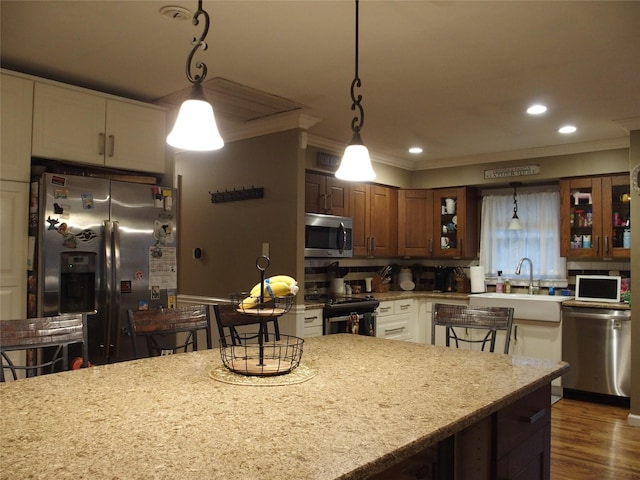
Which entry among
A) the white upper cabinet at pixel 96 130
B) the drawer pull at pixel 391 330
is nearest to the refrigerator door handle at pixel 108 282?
the white upper cabinet at pixel 96 130

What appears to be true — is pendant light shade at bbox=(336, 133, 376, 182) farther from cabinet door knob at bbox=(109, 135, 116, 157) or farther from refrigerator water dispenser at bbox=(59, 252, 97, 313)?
cabinet door knob at bbox=(109, 135, 116, 157)

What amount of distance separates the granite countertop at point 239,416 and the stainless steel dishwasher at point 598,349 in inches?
124

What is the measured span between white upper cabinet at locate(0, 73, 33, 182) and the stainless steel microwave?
214cm

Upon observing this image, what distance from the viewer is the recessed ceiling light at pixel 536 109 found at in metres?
3.82

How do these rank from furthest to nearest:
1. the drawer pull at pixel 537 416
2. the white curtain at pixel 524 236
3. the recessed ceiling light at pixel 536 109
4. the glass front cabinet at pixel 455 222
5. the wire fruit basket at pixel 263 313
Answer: the glass front cabinet at pixel 455 222
the white curtain at pixel 524 236
the recessed ceiling light at pixel 536 109
the drawer pull at pixel 537 416
the wire fruit basket at pixel 263 313

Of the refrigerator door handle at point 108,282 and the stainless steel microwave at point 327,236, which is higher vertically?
the stainless steel microwave at point 327,236

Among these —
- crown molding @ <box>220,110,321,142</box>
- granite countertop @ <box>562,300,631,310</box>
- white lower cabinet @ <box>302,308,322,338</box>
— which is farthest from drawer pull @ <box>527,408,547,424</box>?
granite countertop @ <box>562,300,631,310</box>

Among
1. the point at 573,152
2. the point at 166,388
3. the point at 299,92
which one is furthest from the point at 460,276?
the point at 166,388

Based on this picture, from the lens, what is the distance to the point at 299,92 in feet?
11.9

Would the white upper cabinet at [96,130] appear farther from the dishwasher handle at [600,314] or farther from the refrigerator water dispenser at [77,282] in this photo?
the dishwasher handle at [600,314]

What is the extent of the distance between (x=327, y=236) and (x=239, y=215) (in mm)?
821

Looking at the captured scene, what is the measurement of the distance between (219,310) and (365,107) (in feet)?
7.21

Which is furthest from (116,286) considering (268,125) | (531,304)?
(531,304)

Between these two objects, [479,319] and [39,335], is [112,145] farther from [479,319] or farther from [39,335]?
[479,319]
